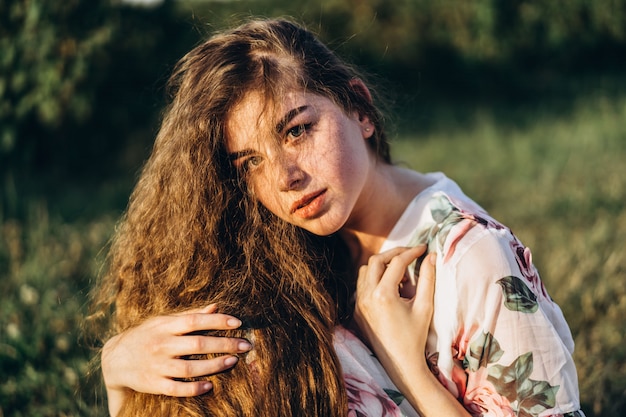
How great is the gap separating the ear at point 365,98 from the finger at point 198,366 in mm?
869

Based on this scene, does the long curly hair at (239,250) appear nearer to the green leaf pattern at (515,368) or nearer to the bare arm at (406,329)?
the bare arm at (406,329)

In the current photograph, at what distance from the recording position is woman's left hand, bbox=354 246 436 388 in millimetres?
1999

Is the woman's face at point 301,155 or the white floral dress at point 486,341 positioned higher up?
the woman's face at point 301,155

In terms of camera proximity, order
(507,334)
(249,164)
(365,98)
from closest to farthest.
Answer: (507,334) → (249,164) → (365,98)

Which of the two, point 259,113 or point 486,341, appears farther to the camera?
point 259,113

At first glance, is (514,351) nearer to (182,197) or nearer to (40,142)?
(182,197)

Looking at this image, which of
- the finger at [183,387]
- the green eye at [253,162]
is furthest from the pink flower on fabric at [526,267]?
the finger at [183,387]

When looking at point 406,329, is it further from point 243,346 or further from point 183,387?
point 183,387

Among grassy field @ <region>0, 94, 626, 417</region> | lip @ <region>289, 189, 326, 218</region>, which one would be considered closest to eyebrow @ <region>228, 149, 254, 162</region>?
lip @ <region>289, 189, 326, 218</region>

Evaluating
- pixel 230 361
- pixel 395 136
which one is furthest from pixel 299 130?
pixel 395 136

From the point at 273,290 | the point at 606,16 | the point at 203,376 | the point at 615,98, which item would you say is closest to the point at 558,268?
the point at 273,290

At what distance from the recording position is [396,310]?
204cm

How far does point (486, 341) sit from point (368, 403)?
16.0 inches

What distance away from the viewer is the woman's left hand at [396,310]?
2.00m
